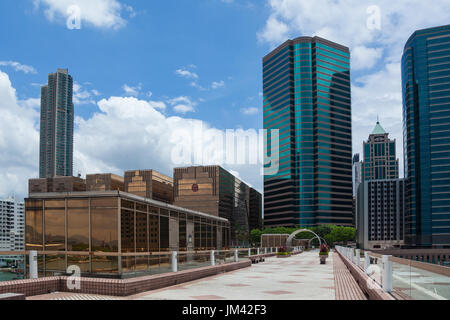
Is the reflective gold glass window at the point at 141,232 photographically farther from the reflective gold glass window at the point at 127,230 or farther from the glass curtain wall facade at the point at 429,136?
the glass curtain wall facade at the point at 429,136

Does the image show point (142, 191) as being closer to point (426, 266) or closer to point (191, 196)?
point (191, 196)

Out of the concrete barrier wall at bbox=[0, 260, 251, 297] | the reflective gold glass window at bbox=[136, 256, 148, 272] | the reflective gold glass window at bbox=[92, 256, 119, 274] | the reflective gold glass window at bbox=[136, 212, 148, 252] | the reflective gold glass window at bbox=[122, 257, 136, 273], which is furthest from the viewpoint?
the reflective gold glass window at bbox=[136, 212, 148, 252]

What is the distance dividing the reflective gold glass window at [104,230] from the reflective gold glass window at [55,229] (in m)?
1.35

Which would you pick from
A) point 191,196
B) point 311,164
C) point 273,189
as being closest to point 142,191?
point 191,196

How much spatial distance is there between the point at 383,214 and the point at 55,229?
632 feet

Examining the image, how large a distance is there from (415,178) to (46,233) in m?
168

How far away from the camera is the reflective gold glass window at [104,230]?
15477 millimetres

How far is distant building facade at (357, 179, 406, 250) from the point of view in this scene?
188 metres

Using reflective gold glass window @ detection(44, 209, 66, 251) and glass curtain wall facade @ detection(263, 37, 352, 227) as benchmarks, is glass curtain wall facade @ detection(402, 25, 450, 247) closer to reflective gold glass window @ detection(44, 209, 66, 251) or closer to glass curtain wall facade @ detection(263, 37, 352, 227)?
glass curtain wall facade @ detection(263, 37, 352, 227)

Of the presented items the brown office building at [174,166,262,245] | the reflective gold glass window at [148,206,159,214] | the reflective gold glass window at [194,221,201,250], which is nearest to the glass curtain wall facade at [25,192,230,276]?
the reflective gold glass window at [148,206,159,214]

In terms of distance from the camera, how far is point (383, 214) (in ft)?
626

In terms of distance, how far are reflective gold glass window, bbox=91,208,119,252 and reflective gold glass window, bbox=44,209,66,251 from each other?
1.35m

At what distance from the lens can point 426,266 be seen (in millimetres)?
7629

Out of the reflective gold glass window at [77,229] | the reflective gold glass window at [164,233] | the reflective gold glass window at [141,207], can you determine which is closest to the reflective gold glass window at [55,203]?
the reflective gold glass window at [77,229]
